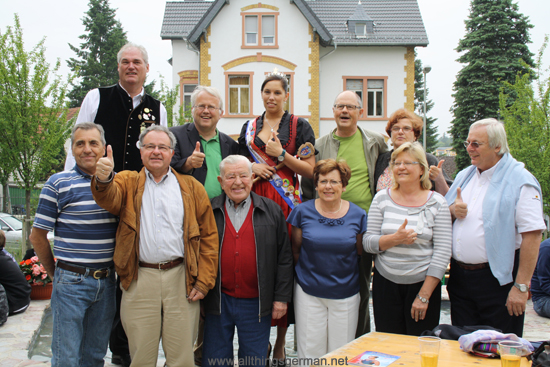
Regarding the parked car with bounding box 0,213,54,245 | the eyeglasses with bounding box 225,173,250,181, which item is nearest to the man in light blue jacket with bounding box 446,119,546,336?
the eyeglasses with bounding box 225,173,250,181

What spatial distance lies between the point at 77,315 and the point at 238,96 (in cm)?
1689

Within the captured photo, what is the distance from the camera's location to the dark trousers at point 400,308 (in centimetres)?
355

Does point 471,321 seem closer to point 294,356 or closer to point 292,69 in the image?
point 294,356

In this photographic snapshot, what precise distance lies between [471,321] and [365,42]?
17.8 meters

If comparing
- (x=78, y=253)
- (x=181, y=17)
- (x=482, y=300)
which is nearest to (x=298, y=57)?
(x=181, y=17)

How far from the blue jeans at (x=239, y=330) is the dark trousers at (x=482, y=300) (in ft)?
5.27

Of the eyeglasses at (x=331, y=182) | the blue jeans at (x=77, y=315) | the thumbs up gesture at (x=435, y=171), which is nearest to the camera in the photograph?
the blue jeans at (x=77, y=315)

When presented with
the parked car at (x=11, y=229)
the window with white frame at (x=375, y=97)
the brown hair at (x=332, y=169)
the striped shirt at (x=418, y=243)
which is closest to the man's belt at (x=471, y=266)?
the striped shirt at (x=418, y=243)

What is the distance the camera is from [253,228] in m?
3.63

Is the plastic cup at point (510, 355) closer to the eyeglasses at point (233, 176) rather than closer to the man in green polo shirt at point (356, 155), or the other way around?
the man in green polo shirt at point (356, 155)

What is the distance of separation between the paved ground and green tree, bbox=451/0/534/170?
74.4 feet

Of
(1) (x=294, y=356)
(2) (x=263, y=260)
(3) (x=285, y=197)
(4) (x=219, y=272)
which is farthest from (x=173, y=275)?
(1) (x=294, y=356)

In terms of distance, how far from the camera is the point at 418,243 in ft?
11.6

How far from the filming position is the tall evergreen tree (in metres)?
36.4
